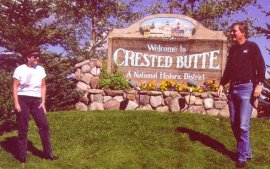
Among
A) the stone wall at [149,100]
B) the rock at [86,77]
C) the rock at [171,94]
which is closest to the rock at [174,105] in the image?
the stone wall at [149,100]

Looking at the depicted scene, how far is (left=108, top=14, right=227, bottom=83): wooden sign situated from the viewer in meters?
13.3

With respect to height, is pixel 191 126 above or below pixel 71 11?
below

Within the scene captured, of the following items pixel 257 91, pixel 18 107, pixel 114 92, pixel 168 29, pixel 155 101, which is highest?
pixel 168 29

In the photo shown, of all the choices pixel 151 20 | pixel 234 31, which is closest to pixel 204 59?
pixel 151 20

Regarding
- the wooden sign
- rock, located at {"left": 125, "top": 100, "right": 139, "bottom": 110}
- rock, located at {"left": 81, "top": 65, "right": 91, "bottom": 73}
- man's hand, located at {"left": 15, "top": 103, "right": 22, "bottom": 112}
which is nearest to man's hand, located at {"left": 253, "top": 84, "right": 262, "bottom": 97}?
man's hand, located at {"left": 15, "top": 103, "right": 22, "bottom": 112}

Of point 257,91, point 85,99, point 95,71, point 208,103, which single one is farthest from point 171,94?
point 257,91

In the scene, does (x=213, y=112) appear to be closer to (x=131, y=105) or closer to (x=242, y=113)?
(x=131, y=105)

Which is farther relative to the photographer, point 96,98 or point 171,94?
point 96,98

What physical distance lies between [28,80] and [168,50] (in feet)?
23.4

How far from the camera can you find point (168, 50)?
533 inches

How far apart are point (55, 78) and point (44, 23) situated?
8.24 feet

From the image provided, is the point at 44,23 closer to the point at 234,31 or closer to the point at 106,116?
the point at 106,116

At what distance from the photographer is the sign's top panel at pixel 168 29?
13453 millimetres

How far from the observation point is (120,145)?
8430 mm
